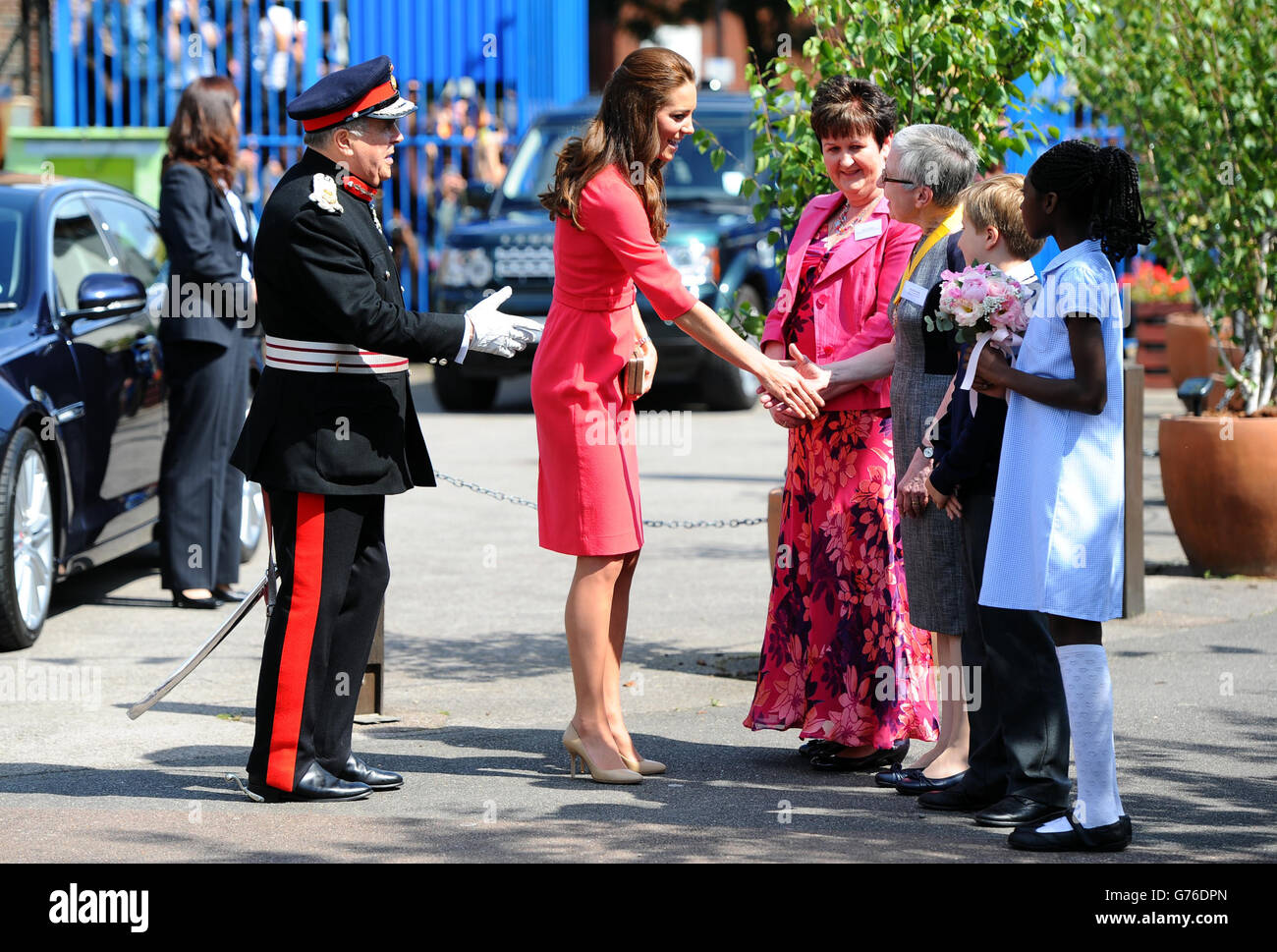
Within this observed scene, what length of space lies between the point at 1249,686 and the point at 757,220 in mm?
2379

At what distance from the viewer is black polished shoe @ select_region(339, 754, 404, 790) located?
16.9ft

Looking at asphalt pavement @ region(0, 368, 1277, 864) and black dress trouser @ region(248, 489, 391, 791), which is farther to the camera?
black dress trouser @ region(248, 489, 391, 791)

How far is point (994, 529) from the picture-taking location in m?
4.61

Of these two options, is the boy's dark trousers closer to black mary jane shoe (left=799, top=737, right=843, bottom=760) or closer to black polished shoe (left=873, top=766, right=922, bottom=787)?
black polished shoe (left=873, top=766, right=922, bottom=787)

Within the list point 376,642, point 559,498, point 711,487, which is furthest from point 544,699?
point 711,487

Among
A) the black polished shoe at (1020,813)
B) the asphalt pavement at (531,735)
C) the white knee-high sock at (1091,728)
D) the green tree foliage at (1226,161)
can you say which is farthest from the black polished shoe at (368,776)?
the green tree foliage at (1226,161)

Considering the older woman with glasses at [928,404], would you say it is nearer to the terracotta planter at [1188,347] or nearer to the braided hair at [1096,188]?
the braided hair at [1096,188]

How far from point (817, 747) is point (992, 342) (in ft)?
4.79

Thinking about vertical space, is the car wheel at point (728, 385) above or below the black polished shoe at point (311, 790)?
above

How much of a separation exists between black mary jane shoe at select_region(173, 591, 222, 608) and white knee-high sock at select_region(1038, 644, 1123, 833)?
4479 millimetres

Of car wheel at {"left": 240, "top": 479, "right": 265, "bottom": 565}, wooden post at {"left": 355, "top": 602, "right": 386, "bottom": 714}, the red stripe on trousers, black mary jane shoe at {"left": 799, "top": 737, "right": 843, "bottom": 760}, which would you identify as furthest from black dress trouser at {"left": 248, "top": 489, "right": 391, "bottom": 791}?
car wheel at {"left": 240, "top": 479, "right": 265, "bottom": 565}

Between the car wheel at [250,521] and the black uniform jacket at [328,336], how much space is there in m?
3.82

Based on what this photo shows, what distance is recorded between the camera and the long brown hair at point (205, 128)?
7.91 meters
